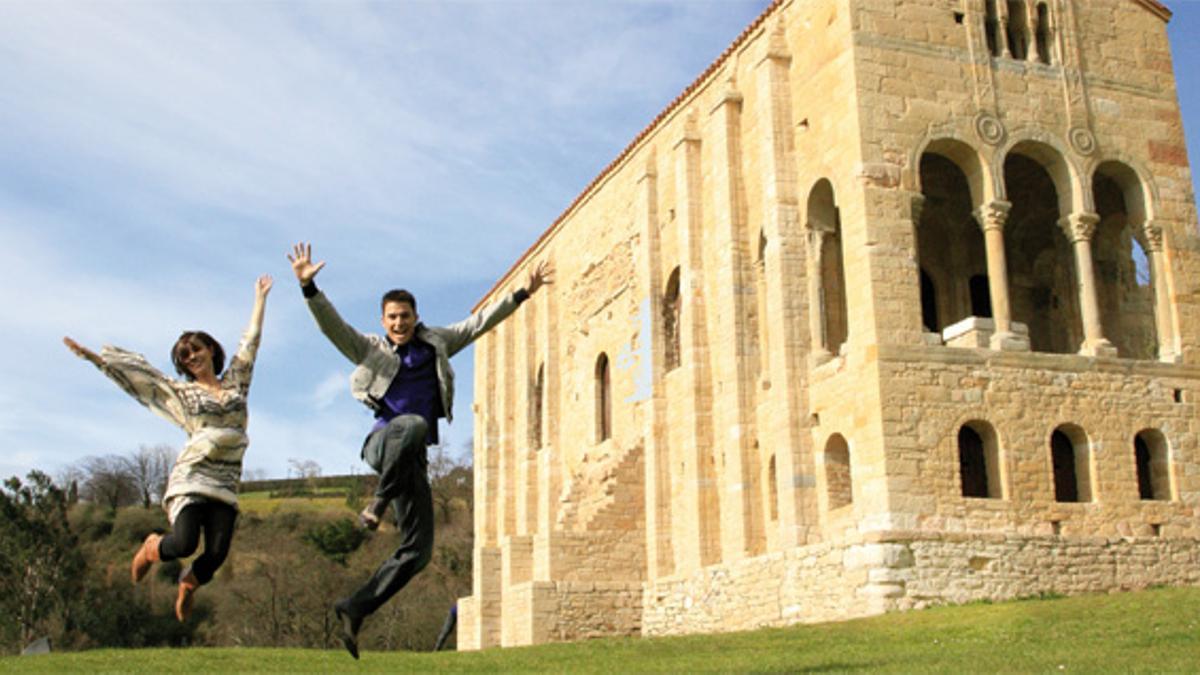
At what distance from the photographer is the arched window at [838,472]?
23.6 m

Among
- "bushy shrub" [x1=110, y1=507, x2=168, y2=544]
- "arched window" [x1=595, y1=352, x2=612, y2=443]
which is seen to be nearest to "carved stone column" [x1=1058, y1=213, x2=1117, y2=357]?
"arched window" [x1=595, y1=352, x2=612, y2=443]

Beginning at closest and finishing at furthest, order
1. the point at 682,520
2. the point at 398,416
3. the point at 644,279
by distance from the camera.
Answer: the point at 398,416, the point at 682,520, the point at 644,279

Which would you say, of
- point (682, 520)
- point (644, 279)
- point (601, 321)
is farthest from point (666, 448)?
point (601, 321)

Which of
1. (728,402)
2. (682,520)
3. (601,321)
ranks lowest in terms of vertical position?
(682,520)

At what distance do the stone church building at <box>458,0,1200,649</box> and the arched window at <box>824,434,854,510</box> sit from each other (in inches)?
1.8

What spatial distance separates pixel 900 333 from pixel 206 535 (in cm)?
1536

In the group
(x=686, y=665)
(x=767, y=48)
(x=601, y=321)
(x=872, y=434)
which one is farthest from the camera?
(x=601, y=321)

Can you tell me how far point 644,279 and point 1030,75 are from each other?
1011 cm

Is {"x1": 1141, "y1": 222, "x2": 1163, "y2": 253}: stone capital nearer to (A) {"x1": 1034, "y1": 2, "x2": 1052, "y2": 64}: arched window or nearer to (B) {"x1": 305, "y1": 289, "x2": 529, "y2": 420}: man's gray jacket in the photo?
(A) {"x1": 1034, "y1": 2, "x2": 1052, "y2": 64}: arched window

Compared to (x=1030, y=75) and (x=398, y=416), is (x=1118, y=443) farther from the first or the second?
(x=398, y=416)

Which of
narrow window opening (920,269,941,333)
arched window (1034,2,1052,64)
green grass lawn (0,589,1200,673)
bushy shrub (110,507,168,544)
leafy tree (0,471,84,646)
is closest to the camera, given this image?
green grass lawn (0,589,1200,673)

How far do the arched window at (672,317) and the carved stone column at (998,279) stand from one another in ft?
28.4

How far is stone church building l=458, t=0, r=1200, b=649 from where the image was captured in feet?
72.5

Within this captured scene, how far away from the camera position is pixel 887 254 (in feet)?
74.7
